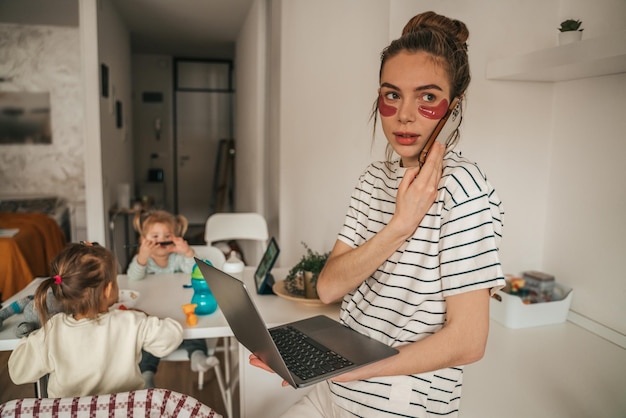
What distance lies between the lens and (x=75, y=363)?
4.76 ft

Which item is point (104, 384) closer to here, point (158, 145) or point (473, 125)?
point (473, 125)

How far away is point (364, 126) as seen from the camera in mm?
2697

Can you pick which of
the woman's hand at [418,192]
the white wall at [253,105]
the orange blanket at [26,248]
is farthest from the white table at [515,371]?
the white wall at [253,105]

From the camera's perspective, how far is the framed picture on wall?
4.32 m

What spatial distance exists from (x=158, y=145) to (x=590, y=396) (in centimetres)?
733

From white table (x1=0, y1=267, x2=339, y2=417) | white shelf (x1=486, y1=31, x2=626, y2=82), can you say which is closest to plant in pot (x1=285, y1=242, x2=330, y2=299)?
white table (x1=0, y1=267, x2=339, y2=417)

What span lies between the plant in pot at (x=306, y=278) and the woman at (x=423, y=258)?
0.70 meters

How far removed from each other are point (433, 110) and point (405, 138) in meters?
0.08

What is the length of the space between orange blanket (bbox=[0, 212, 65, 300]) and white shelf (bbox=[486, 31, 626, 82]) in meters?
3.38

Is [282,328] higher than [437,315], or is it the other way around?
[437,315]

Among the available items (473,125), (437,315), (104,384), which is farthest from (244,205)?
(437,315)

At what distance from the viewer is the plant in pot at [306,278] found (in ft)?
6.04

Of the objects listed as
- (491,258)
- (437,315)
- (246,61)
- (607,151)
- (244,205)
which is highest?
(246,61)

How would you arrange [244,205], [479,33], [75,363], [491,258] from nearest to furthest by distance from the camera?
[491,258], [75,363], [479,33], [244,205]
